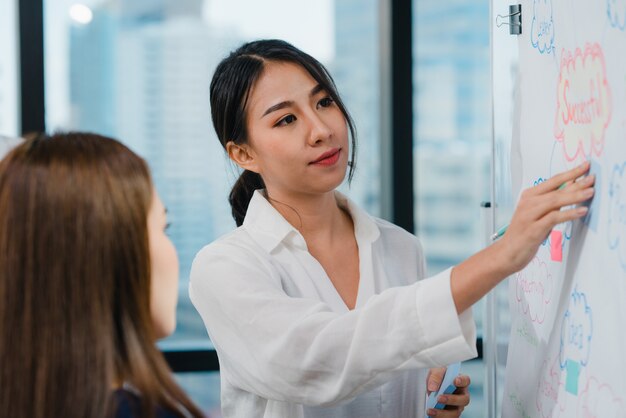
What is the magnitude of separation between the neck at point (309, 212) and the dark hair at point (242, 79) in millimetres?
141

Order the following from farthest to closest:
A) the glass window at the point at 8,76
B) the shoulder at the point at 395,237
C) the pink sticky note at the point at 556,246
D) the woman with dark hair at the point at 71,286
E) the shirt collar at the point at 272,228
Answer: the glass window at the point at 8,76, the shoulder at the point at 395,237, the shirt collar at the point at 272,228, the pink sticky note at the point at 556,246, the woman with dark hair at the point at 71,286

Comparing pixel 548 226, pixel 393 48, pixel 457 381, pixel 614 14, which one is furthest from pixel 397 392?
pixel 393 48

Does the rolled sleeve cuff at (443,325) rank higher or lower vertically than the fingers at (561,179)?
lower

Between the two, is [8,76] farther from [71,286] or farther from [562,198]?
[562,198]

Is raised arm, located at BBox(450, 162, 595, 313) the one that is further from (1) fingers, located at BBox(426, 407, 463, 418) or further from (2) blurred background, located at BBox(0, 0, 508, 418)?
(2) blurred background, located at BBox(0, 0, 508, 418)

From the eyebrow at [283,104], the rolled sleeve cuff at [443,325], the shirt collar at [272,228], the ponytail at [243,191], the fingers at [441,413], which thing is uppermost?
the eyebrow at [283,104]

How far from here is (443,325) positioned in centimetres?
110

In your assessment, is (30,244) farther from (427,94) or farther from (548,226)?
(427,94)

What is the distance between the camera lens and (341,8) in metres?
2.86

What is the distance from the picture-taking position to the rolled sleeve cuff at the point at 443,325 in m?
1.10

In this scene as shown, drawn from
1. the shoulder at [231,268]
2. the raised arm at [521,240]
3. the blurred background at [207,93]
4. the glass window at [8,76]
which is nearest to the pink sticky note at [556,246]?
the raised arm at [521,240]

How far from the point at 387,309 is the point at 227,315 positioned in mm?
299

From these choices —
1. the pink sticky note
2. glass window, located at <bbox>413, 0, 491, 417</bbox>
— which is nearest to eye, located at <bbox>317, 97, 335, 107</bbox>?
the pink sticky note

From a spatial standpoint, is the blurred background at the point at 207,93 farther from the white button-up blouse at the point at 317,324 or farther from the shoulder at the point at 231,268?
the shoulder at the point at 231,268
